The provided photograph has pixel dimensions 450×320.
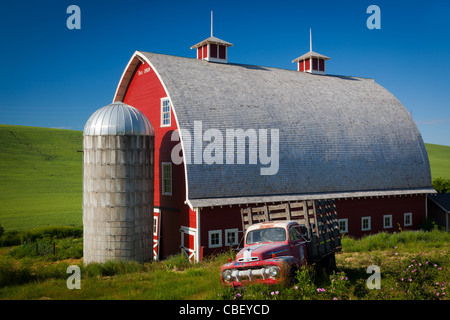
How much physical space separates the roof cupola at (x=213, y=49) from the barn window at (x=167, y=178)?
827 cm

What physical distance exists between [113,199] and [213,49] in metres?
12.7

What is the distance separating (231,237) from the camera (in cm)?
2034

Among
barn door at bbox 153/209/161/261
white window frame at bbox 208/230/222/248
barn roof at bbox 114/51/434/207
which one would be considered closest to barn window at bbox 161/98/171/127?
barn roof at bbox 114/51/434/207

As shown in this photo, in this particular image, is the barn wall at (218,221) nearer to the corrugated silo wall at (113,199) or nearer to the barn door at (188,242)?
the barn door at (188,242)

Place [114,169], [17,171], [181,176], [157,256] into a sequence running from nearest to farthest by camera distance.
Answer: [114,169] → [181,176] → [157,256] → [17,171]

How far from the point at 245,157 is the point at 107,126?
7115 mm

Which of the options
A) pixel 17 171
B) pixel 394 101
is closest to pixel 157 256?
pixel 394 101

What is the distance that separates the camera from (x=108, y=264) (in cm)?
1766

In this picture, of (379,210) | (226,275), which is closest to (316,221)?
(226,275)

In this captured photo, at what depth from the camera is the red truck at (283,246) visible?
35.5 feet

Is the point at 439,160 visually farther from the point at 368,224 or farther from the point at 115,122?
the point at 115,122

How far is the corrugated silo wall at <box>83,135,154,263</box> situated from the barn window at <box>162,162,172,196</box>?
2.79 m
